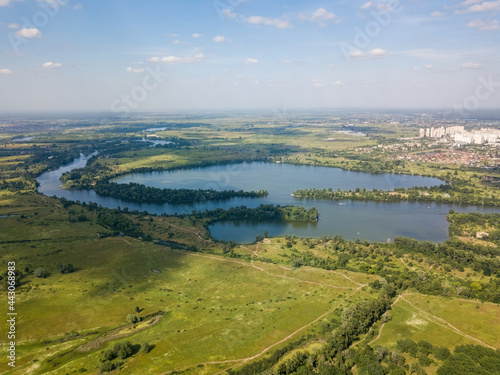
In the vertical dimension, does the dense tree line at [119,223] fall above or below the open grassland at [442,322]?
above

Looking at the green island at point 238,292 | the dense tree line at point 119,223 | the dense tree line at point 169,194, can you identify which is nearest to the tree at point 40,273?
the green island at point 238,292

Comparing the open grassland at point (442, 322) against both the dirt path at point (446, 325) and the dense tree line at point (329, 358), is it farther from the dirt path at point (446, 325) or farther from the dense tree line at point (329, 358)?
the dense tree line at point (329, 358)

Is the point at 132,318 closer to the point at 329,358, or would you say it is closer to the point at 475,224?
the point at 329,358

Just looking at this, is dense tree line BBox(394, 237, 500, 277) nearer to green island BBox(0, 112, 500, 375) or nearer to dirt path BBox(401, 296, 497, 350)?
green island BBox(0, 112, 500, 375)

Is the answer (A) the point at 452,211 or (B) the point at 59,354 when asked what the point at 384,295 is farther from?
(A) the point at 452,211

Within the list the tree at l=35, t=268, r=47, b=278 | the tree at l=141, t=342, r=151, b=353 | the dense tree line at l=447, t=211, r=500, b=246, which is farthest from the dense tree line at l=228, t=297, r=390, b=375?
the dense tree line at l=447, t=211, r=500, b=246

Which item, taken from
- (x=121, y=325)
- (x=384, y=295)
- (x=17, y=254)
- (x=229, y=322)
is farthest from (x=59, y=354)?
(x=384, y=295)
